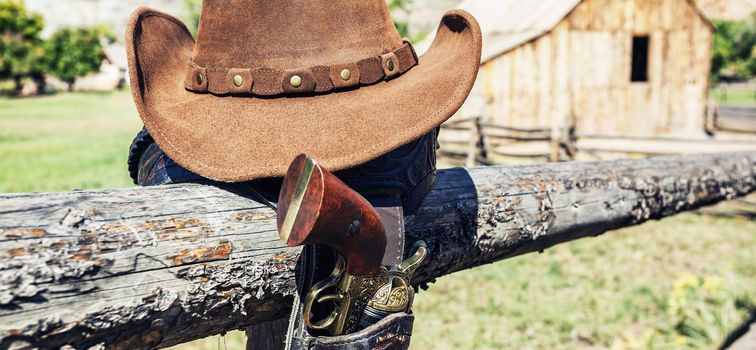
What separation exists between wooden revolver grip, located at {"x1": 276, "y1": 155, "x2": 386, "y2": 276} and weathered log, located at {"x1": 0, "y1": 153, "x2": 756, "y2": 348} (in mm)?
316

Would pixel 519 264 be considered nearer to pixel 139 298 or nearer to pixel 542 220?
pixel 542 220

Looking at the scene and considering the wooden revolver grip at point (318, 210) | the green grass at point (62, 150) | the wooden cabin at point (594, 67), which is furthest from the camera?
the wooden cabin at point (594, 67)

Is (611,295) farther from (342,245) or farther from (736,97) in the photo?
(736,97)

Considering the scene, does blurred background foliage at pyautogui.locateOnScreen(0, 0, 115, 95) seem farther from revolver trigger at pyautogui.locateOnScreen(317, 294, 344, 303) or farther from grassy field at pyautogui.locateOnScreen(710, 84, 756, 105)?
revolver trigger at pyautogui.locateOnScreen(317, 294, 344, 303)

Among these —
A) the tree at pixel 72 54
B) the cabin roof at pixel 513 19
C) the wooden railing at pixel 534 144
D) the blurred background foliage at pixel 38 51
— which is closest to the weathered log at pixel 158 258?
the wooden railing at pixel 534 144

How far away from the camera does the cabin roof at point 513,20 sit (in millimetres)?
13195

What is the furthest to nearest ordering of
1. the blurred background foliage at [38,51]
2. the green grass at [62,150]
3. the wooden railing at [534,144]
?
the blurred background foliage at [38,51]
the wooden railing at [534,144]
the green grass at [62,150]

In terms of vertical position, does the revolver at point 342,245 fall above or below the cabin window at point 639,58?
above

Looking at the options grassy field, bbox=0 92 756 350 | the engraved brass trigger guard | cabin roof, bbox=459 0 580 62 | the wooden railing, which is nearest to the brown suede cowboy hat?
the engraved brass trigger guard

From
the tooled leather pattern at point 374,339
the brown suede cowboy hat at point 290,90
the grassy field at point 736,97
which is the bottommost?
the grassy field at point 736,97

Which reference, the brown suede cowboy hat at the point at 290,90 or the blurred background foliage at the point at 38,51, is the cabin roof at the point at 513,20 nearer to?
the brown suede cowboy hat at the point at 290,90

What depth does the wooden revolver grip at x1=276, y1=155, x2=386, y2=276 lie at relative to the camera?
1021mm

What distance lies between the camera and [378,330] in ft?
4.07

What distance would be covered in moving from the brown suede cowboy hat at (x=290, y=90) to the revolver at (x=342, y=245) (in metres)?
0.19
